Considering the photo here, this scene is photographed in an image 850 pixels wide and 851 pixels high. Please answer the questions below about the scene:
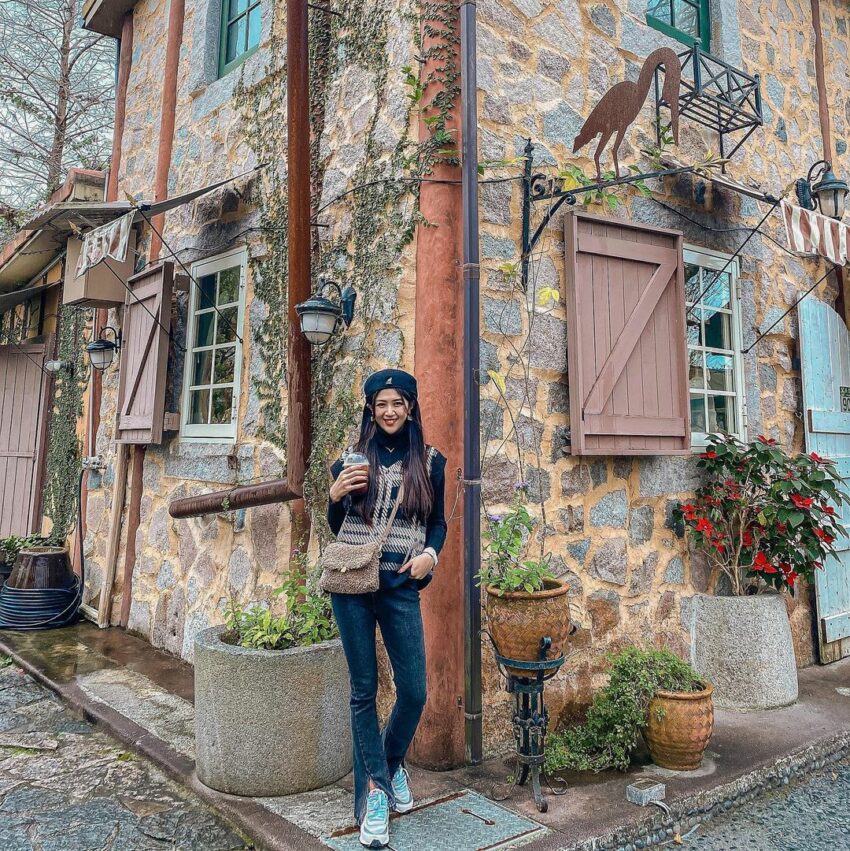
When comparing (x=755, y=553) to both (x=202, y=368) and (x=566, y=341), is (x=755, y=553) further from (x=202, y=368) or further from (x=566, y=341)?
(x=202, y=368)

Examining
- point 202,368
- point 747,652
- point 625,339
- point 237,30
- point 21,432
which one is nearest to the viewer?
point 625,339

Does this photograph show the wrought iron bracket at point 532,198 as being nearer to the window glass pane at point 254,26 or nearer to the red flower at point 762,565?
the red flower at point 762,565

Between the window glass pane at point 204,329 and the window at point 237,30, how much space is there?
6.38 ft

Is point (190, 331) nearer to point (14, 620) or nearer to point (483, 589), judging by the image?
point (14, 620)

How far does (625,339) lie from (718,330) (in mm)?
1293

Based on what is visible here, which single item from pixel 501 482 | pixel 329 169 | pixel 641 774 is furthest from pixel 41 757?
pixel 329 169

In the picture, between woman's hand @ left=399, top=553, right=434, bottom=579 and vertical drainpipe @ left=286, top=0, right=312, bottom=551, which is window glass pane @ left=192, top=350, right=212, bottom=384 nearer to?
vertical drainpipe @ left=286, top=0, right=312, bottom=551

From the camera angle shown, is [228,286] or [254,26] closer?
[228,286]

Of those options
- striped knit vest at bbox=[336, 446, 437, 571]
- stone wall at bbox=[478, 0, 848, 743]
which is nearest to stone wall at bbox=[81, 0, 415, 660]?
stone wall at bbox=[478, 0, 848, 743]

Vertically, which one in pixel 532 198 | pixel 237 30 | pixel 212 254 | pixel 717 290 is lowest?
pixel 717 290

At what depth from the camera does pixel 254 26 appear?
18.2 ft

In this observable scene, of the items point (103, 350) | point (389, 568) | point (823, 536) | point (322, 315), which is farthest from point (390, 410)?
A: point (103, 350)

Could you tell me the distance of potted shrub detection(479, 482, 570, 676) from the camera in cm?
300

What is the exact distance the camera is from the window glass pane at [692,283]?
4785mm
